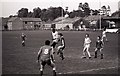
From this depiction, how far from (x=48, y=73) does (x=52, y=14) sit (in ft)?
526

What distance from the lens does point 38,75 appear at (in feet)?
33.9

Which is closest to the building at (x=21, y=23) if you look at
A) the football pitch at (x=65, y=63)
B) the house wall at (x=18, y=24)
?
the house wall at (x=18, y=24)

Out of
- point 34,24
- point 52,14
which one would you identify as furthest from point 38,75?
point 52,14

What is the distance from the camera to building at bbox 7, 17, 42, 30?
131000 mm

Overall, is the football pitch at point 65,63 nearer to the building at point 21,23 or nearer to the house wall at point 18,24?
the building at point 21,23

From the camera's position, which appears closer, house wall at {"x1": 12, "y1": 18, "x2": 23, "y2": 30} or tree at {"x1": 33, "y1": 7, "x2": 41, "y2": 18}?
Answer: house wall at {"x1": 12, "y1": 18, "x2": 23, "y2": 30}

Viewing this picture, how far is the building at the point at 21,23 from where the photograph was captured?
5157 inches

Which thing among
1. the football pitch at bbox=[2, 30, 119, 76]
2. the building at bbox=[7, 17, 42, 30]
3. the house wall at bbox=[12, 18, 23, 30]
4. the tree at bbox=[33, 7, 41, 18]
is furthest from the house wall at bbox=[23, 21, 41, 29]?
the football pitch at bbox=[2, 30, 119, 76]

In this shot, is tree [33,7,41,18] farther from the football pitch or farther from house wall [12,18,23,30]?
the football pitch

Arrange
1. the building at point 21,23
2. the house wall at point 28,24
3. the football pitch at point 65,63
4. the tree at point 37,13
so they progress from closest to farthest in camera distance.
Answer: the football pitch at point 65,63 → the building at point 21,23 → the house wall at point 28,24 → the tree at point 37,13

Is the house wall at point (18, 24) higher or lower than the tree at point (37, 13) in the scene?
lower

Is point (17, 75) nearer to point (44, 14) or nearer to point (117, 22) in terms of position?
point (117, 22)

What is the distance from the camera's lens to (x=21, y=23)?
135 meters

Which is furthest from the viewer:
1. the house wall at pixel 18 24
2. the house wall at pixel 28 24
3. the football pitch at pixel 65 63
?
the house wall at pixel 28 24
